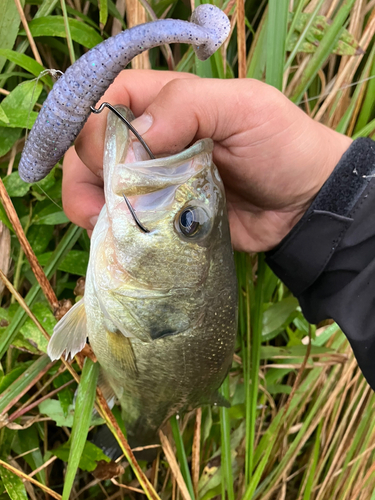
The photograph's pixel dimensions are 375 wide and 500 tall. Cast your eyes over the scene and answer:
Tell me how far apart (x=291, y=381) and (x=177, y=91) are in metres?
1.69

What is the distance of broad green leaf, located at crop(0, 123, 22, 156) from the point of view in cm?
140

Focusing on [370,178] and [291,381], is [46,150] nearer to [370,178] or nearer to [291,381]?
[370,178]

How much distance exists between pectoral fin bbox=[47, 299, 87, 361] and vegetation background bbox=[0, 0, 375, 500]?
0.13m

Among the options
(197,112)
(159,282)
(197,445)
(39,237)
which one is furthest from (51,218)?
(197,445)

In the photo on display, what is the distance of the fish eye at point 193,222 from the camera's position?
1.04 m

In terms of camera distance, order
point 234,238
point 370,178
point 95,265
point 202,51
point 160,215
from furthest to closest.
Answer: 1. point 234,238
2. point 370,178
3. point 95,265
4. point 160,215
5. point 202,51

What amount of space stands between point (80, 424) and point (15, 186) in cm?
94

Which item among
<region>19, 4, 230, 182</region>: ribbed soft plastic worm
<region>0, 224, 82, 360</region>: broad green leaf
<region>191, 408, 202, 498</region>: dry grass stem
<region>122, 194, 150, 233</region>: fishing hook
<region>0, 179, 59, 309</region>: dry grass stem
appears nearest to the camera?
<region>19, 4, 230, 182</region>: ribbed soft plastic worm

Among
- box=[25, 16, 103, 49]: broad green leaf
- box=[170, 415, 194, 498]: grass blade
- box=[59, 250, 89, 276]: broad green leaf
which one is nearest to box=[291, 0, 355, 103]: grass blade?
box=[25, 16, 103, 49]: broad green leaf

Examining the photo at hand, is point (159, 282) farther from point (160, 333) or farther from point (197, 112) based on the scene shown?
point (197, 112)

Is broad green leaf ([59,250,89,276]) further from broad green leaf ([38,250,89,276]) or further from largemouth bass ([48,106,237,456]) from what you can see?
largemouth bass ([48,106,237,456])

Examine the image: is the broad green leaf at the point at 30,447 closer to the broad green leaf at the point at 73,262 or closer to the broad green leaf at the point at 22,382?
the broad green leaf at the point at 22,382

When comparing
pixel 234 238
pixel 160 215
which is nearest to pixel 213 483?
pixel 234 238

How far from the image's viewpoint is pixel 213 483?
1779 mm
